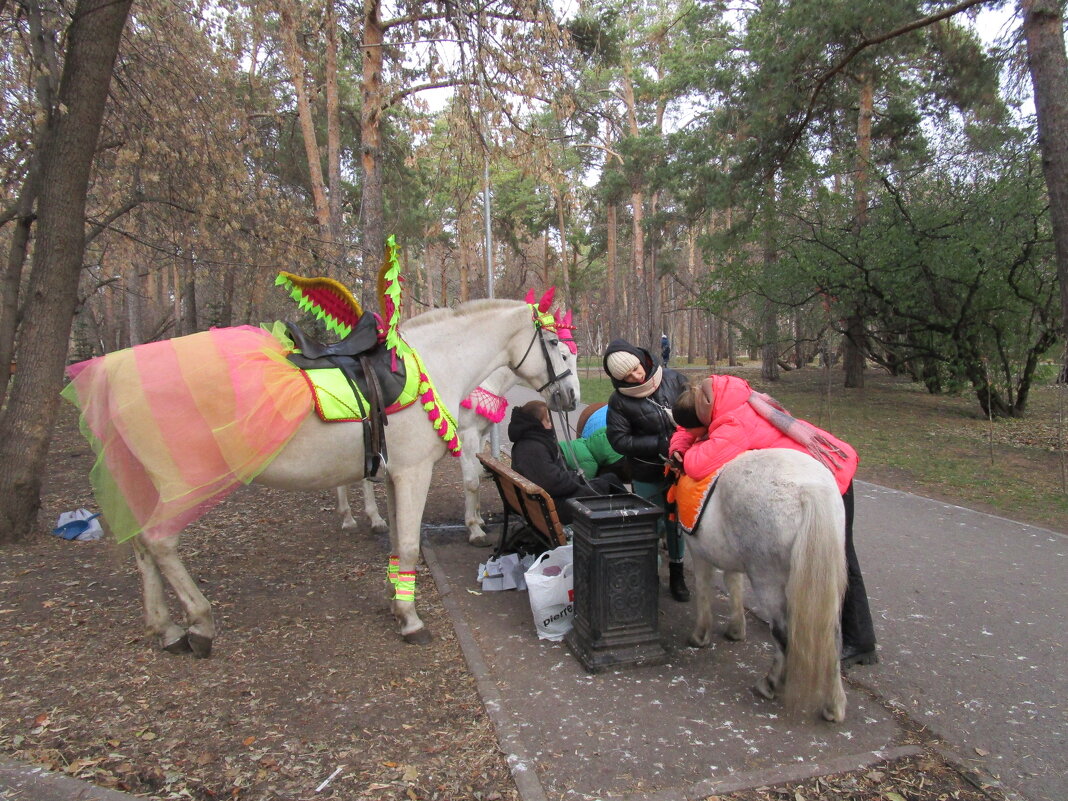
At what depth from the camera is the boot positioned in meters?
4.38

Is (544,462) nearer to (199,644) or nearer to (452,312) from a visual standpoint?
(452,312)

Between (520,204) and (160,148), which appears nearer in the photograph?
(160,148)

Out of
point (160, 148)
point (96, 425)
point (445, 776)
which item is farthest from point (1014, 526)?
point (160, 148)

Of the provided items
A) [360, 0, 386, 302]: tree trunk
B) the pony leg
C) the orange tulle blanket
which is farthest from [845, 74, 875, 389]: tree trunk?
the orange tulle blanket

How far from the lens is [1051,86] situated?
22.0ft

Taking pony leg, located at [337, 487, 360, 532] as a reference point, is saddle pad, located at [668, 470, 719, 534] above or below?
above

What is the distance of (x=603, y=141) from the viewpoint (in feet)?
82.3

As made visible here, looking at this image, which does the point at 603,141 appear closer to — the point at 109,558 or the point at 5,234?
the point at 5,234

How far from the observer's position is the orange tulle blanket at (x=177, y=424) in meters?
3.08

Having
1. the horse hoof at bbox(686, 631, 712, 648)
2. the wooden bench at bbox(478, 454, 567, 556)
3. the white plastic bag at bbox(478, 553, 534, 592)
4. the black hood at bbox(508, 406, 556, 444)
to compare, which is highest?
the black hood at bbox(508, 406, 556, 444)

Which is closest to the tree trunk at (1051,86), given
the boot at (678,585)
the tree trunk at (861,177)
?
the tree trunk at (861,177)

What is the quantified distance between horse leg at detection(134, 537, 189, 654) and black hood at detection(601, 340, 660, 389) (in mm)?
2883

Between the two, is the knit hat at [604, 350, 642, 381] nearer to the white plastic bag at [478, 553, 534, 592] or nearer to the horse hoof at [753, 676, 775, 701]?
the white plastic bag at [478, 553, 534, 592]

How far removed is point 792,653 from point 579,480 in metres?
2.33
